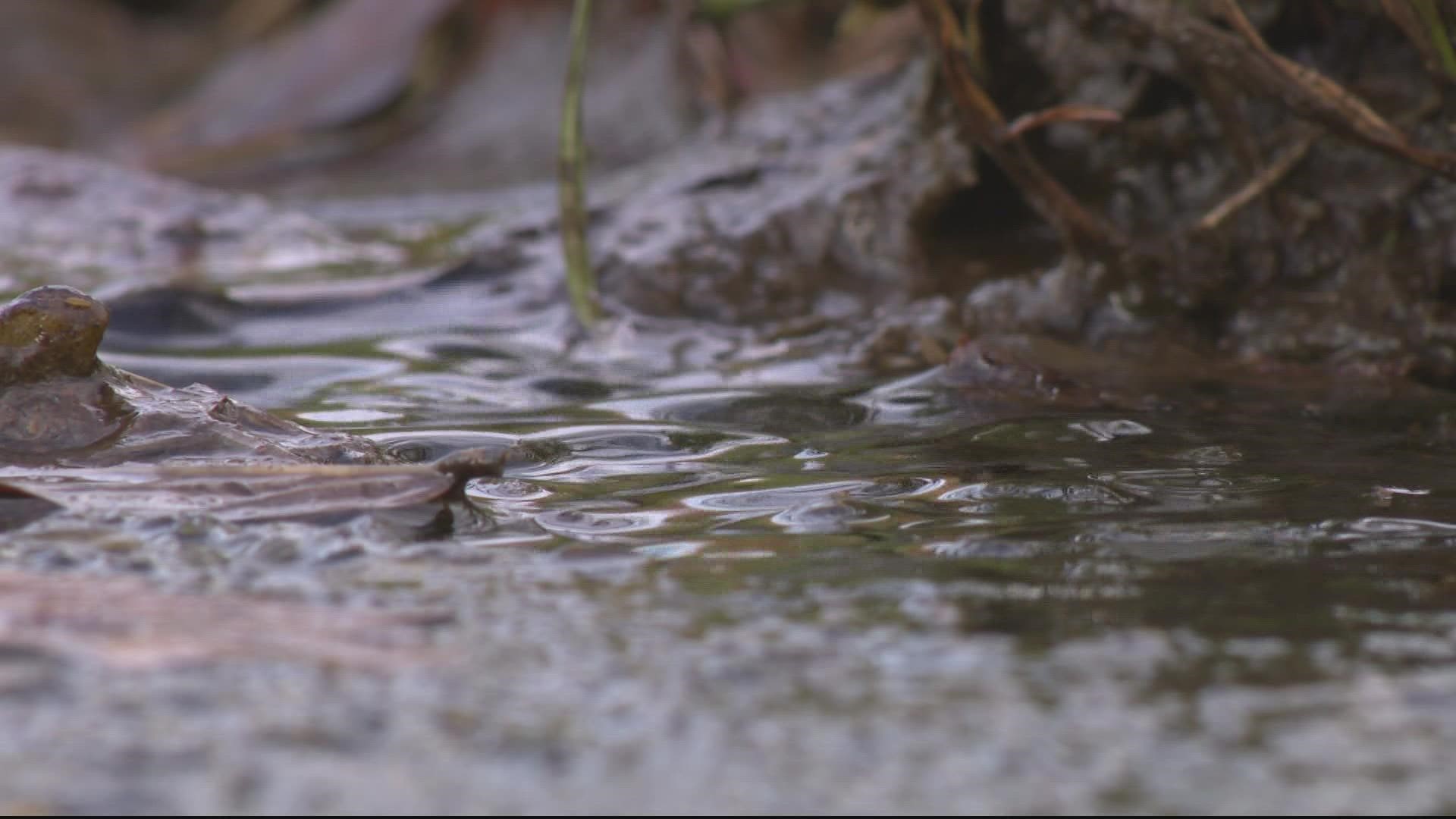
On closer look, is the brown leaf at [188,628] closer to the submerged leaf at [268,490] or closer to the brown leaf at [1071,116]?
the submerged leaf at [268,490]

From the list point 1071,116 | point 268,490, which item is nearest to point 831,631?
point 268,490

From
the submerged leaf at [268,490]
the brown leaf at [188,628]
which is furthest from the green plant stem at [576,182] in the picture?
the brown leaf at [188,628]

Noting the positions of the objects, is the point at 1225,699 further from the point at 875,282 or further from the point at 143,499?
the point at 875,282

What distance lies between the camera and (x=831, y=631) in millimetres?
1090

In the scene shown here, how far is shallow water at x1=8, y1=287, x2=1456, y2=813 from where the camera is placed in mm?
859

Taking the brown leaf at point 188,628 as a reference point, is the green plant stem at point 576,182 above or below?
above

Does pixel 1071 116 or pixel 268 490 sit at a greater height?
pixel 1071 116

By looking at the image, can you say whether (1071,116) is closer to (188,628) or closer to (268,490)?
(268,490)

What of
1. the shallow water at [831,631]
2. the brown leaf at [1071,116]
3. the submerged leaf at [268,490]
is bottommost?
the shallow water at [831,631]

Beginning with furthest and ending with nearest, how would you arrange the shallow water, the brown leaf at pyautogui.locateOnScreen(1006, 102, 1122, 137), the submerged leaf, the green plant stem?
the green plant stem
the brown leaf at pyautogui.locateOnScreen(1006, 102, 1122, 137)
the submerged leaf
the shallow water

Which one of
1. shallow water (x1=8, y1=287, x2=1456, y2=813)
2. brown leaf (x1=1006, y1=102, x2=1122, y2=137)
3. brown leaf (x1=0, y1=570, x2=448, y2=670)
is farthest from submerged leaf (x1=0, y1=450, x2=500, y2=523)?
brown leaf (x1=1006, y1=102, x2=1122, y2=137)

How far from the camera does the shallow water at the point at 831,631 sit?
859mm

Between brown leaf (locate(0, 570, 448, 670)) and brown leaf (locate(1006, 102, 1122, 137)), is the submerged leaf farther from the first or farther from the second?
brown leaf (locate(1006, 102, 1122, 137))

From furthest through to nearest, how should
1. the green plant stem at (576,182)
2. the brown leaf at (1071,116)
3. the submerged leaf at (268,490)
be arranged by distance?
the green plant stem at (576,182) < the brown leaf at (1071,116) < the submerged leaf at (268,490)
